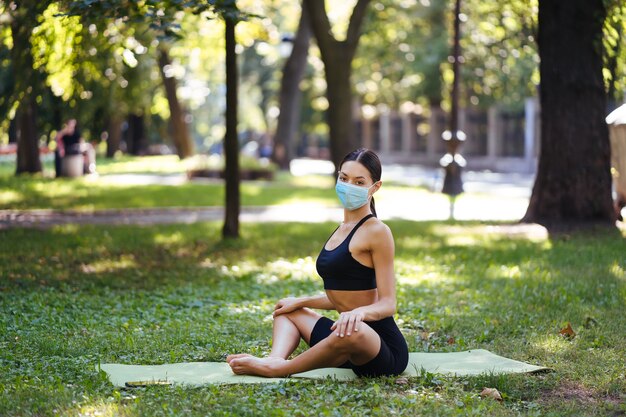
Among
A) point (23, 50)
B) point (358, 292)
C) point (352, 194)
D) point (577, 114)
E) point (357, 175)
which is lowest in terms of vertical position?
point (358, 292)

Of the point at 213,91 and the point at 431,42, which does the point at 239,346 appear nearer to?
the point at 431,42

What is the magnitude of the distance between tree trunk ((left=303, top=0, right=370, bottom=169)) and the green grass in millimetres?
4584

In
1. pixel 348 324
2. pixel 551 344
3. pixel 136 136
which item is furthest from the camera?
pixel 136 136

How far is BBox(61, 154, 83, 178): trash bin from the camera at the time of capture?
29.5m

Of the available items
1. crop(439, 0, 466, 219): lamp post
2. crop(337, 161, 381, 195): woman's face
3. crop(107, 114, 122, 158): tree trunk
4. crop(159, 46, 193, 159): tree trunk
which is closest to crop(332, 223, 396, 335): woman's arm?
crop(337, 161, 381, 195): woman's face

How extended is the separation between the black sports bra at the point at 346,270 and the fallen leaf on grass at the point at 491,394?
0.98 m

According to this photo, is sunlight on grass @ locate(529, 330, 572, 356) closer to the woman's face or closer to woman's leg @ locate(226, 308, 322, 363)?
woman's leg @ locate(226, 308, 322, 363)

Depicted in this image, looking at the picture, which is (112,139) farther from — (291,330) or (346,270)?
(346,270)

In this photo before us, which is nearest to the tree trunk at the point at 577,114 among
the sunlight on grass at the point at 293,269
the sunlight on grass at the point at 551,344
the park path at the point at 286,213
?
the park path at the point at 286,213

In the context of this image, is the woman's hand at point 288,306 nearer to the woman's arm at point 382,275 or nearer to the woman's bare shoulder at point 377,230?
the woman's arm at point 382,275

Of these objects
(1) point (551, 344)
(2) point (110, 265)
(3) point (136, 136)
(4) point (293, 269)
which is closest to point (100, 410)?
(1) point (551, 344)

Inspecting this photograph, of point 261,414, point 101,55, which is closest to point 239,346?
point 261,414

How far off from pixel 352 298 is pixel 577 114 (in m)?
9.07

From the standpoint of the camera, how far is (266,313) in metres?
9.66
